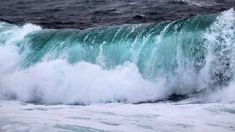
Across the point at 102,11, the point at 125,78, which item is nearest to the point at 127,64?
the point at 125,78

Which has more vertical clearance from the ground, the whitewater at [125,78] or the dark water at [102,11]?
the dark water at [102,11]

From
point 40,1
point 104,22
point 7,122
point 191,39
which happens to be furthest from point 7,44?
point 40,1

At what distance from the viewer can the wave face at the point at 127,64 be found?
9.36 m

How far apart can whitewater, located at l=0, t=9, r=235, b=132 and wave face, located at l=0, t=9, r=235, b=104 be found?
0.07ft

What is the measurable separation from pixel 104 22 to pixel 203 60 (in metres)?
6.11

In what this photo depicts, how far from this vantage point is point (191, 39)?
1004 centimetres

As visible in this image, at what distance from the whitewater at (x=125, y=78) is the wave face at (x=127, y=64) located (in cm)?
2

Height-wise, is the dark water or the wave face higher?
the dark water

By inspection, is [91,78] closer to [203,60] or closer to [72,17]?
[203,60]

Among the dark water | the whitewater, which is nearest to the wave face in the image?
the whitewater

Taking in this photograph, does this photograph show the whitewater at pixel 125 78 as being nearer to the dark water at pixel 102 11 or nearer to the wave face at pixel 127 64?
the wave face at pixel 127 64

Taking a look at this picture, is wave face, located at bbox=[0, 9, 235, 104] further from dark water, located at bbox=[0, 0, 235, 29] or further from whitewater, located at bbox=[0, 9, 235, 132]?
dark water, located at bbox=[0, 0, 235, 29]

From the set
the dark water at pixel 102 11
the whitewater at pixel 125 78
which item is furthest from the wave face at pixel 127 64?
the dark water at pixel 102 11

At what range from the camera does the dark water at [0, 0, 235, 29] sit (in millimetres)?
15273
